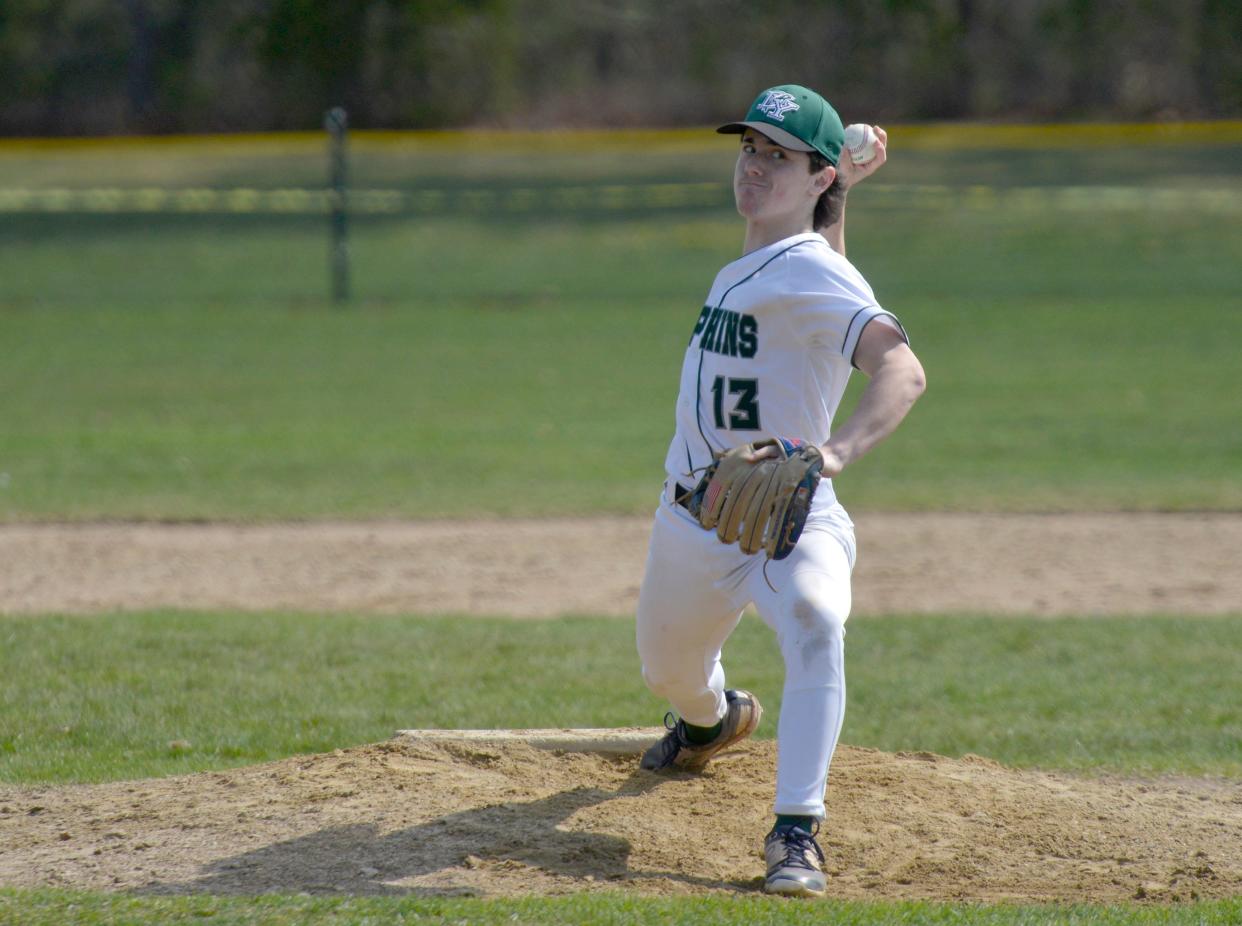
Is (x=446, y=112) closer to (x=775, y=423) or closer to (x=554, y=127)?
(x=554, y=127)

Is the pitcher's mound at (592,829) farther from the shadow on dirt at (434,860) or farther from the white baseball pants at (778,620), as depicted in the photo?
the white baseball pants at (778,620)

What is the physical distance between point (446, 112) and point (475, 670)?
91.1 ft

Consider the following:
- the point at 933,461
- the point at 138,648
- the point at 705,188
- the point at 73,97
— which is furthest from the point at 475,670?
the point at 73,97

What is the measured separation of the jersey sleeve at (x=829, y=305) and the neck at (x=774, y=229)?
24 cm

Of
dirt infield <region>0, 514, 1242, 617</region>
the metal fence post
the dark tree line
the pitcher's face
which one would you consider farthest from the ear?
the dark tree line

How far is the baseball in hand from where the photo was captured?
4.70 metres

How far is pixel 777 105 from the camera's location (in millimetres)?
4281

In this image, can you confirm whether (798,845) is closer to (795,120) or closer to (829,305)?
(829,305)

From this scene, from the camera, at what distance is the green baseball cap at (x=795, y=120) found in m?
4.26

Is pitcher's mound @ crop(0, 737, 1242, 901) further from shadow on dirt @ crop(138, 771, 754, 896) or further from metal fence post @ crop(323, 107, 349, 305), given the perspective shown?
metal fence post @ crop(323, 107, 349, 305)

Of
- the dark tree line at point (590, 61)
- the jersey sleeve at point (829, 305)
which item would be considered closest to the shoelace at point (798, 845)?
the jersey sleeve at point (829, 305)

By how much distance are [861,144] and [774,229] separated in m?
0.48

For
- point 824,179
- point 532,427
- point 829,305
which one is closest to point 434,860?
point 829,305

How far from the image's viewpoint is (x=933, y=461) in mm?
10602
